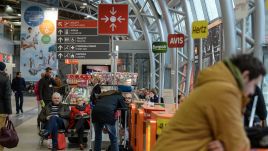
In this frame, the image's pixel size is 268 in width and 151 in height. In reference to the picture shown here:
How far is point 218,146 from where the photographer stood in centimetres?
243

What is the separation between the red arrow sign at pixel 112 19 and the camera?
1120 centimetres

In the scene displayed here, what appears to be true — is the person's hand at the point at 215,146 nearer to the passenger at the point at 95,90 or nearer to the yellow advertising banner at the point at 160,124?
the yellow advertising banner at the point at 160,124

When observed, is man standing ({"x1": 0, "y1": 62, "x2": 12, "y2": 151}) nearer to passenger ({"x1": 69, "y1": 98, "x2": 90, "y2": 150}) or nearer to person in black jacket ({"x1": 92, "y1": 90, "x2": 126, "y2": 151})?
person in black jacket ({"x1": 92, "y1": 90, "x2": 126, "y2": 151})

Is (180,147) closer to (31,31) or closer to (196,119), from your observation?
(196,119)

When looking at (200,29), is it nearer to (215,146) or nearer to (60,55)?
Result: (215,146)

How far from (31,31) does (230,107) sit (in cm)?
2619

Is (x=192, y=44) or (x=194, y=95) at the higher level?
(x=192, y=44)

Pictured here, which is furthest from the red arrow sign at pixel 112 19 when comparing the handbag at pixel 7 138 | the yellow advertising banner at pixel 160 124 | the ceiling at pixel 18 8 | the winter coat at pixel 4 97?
the ceiling at pixel 18 8

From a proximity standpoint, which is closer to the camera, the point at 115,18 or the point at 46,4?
the point at 115,18

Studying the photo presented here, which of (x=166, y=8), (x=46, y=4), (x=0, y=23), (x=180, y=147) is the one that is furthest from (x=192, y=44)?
(x=0, y=23)

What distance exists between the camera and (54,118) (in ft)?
29.3

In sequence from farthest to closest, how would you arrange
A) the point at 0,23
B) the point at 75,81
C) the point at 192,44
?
the point at 0,23, the point at 192,44, the point at 75,81

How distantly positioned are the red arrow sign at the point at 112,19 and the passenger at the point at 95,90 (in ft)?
5.99

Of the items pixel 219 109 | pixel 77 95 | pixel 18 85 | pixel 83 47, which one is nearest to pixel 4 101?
pixel 77 95
